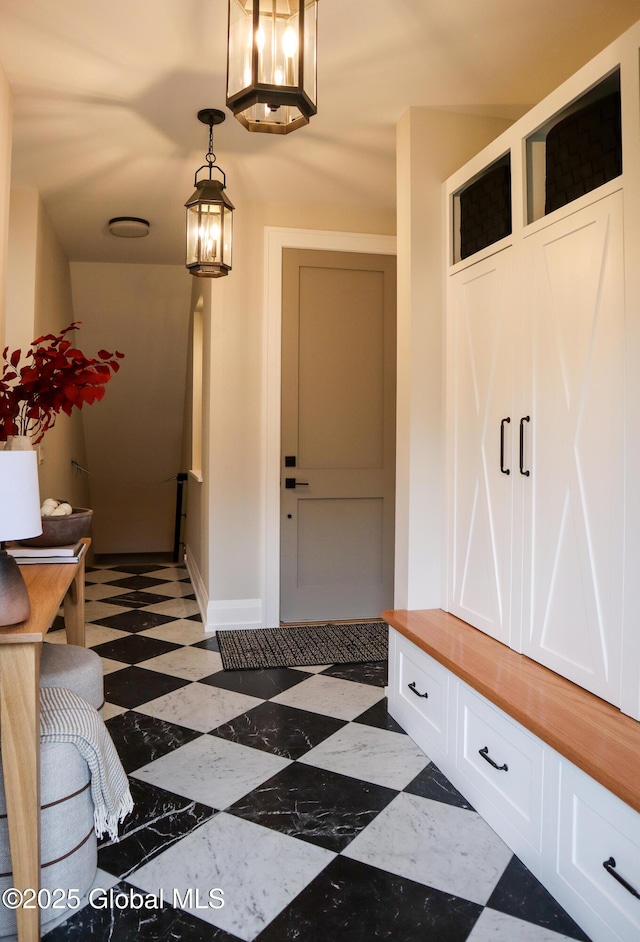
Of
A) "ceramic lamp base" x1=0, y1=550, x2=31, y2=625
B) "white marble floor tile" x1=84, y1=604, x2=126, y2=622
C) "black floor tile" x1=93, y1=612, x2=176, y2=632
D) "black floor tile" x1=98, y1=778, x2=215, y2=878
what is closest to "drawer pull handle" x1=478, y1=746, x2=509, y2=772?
"black floor tile" x1=98, y1=778, x2=215, y2=878

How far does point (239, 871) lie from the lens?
5.63 ft

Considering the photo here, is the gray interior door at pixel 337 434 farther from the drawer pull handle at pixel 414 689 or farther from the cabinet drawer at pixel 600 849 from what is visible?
the cabinet drawer at pixel 600 849

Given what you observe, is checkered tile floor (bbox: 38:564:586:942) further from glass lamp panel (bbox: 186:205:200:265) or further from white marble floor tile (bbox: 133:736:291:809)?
glass lamp panel (bbox: 186:205:200:265)

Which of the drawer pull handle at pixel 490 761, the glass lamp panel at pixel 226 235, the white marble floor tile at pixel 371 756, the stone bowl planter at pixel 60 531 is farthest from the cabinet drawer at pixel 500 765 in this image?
the glass lamp panel at pixel 226 235

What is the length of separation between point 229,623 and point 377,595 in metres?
0.93

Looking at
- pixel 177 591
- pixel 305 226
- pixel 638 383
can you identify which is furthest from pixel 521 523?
pixel 177 591

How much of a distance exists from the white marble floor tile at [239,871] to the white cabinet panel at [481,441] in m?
0.99

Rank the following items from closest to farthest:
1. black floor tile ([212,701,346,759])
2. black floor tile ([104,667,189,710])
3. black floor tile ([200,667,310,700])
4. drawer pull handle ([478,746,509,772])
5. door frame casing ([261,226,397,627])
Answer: drawer pull handle ([478,746,509,772])
black floor tile ([212,701,346,759])
black floor tile ([104,667,189,710])
black floor tile ([200,667,310,700])
door frame casing ([261,226,397,627])

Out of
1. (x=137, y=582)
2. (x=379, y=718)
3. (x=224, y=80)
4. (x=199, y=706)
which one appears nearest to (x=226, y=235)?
(x=224, y=80)

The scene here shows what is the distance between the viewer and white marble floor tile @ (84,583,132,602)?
476 centimetres

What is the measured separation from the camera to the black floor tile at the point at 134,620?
4.01 m

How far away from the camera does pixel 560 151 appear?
206 centimetres

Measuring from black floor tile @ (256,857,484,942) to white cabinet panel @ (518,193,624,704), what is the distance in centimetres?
68

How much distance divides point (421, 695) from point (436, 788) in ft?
1.08
